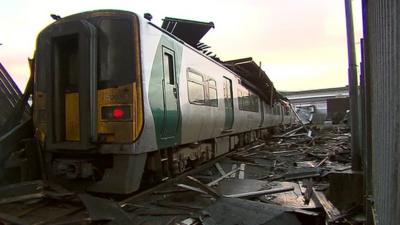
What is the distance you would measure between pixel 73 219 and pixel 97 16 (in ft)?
10.5

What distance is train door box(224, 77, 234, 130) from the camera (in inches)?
439

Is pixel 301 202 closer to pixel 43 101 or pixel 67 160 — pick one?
pixel 67 160

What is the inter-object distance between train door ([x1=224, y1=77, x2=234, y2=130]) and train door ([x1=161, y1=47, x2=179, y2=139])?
13.1ft

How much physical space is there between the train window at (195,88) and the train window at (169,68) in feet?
2.79

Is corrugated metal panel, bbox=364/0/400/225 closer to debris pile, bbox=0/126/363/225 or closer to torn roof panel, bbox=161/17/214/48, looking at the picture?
debris pile, bbox=0/126/363/225

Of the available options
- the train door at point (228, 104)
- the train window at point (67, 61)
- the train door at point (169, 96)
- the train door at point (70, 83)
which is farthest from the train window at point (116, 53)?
the train door at point (228, 104)

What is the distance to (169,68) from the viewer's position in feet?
23.5

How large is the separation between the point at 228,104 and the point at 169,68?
14.7ft

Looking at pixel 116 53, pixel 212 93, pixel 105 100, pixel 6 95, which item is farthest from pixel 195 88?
pixel 6 95

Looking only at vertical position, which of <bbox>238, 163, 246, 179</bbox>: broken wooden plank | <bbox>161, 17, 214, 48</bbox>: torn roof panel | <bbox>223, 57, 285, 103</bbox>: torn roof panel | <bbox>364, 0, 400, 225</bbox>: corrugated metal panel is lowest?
<bbox>238, 163, 246, 179</bbox>: broken wooden plank

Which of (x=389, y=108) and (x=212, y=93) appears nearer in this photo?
(x=389, y=108)

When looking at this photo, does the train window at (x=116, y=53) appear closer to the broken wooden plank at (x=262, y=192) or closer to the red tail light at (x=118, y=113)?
the red tail light at (x=118, y=113)

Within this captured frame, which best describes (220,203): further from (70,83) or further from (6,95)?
(6,95)

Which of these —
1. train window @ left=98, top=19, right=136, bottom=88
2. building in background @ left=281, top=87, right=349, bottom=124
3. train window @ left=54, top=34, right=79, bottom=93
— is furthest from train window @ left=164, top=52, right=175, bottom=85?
building in background @ left=281, top=87, right=349, bottom=124
